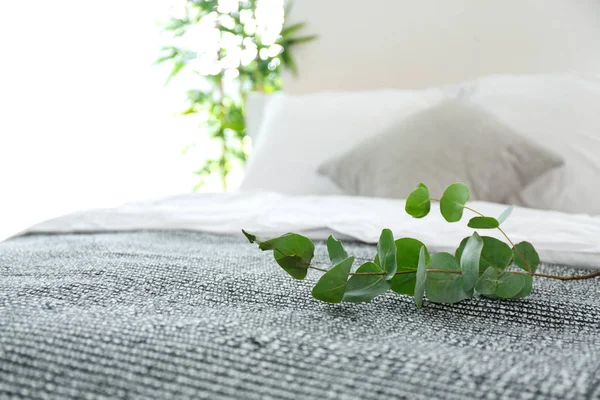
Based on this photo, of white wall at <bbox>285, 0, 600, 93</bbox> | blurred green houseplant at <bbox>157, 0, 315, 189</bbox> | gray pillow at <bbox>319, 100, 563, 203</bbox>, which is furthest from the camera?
blurred green houseplant at <bbox>157, 0, 315, 189</bbox>

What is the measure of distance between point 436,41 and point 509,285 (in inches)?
83.7

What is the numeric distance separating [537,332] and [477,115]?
1144 millimetres

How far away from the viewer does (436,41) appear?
2.55m

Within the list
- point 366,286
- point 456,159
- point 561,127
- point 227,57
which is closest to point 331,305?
point 366,286

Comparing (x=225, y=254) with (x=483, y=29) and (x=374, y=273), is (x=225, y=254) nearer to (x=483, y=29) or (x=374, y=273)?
(x=374, y=273)

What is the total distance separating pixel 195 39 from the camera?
11.3 feet

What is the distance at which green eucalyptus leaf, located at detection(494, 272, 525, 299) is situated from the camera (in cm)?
61

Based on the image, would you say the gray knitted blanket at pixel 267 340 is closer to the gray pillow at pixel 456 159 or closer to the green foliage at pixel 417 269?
the green foliage at pixel 417 269

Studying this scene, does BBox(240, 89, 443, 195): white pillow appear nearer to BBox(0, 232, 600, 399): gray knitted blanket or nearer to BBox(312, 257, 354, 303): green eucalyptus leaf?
BBox(0, 232, 600, 399): gray knitted blanket

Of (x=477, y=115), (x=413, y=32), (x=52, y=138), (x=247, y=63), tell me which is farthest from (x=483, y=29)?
(x=52, y=138)

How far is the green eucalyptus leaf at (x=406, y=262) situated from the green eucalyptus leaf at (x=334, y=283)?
0.20 feet

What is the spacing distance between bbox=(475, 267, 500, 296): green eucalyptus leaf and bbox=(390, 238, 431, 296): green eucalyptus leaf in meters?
0.06

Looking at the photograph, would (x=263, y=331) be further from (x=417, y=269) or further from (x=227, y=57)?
(x=227, y=57)

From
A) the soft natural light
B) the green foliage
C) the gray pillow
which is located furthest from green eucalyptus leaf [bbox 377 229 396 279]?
the soft natural light
